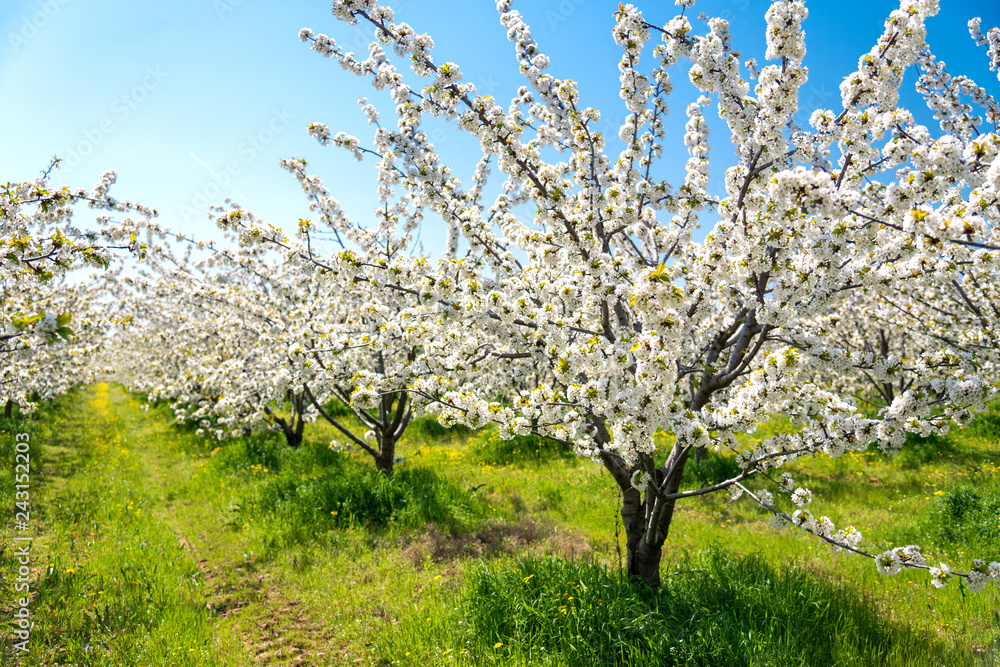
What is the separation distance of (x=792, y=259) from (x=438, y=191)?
3326 millimetres

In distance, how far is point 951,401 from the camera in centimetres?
329

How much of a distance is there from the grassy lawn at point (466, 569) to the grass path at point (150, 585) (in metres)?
0.03

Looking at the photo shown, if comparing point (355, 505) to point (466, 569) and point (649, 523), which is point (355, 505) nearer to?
point (466, 569)

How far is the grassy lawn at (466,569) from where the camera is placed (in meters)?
4.25

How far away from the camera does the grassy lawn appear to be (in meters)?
4.25

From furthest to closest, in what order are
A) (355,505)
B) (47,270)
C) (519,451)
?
(519,451), (355,505), (47,270)

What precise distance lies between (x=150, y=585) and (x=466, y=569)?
3561 mm

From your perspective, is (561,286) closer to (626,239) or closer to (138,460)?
(626,239)

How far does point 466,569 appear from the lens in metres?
5.85

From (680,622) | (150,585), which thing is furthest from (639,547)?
(150,585)

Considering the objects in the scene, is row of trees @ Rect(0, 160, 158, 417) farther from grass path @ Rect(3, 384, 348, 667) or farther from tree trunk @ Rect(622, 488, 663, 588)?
tree trunk @ Rect(622, 488, 663, 588)

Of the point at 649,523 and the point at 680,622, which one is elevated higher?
the point at 649,523

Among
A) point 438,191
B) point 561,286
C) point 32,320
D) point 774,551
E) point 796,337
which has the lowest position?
point 774,551

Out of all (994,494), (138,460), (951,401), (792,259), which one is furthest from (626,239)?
(138,460)
